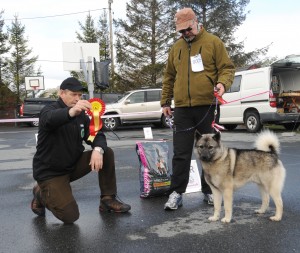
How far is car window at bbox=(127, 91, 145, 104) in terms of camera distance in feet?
63.1

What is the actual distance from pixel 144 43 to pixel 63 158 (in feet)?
98.7

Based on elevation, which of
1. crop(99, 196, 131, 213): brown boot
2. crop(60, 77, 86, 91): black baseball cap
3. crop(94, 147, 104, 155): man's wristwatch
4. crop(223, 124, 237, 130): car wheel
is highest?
crop(60, 77, 86, 91): black baseball cap

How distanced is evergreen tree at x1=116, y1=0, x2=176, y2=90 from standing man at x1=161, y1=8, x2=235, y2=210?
2786 cm

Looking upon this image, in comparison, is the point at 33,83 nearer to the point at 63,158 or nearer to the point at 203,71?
the point at 63,158

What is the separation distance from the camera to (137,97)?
19281mm

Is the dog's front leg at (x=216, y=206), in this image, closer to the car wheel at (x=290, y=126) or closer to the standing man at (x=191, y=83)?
the standing man at (x=191, y=83)

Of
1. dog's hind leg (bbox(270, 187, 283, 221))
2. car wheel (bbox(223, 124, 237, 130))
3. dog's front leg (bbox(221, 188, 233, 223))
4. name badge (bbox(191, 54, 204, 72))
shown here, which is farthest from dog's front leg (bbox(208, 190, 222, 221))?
car wheel (bbox(223, 124, 237, 130))

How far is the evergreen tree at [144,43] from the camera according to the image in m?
33.1

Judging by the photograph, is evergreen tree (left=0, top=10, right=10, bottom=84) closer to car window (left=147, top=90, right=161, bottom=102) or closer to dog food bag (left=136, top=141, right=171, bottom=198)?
car window (left=147, top=90, right=161, bottom=102)

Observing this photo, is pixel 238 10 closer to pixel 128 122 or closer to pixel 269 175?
pixel 128 122

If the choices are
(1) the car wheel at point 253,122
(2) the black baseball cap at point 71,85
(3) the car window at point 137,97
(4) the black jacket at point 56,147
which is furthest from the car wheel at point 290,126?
(2) the black baseball cap at point 71,85

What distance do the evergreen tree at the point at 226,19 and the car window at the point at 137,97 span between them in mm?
14059

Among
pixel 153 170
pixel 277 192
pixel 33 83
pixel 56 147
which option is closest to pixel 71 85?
pixel 56 147

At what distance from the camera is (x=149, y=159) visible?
5.41 m
